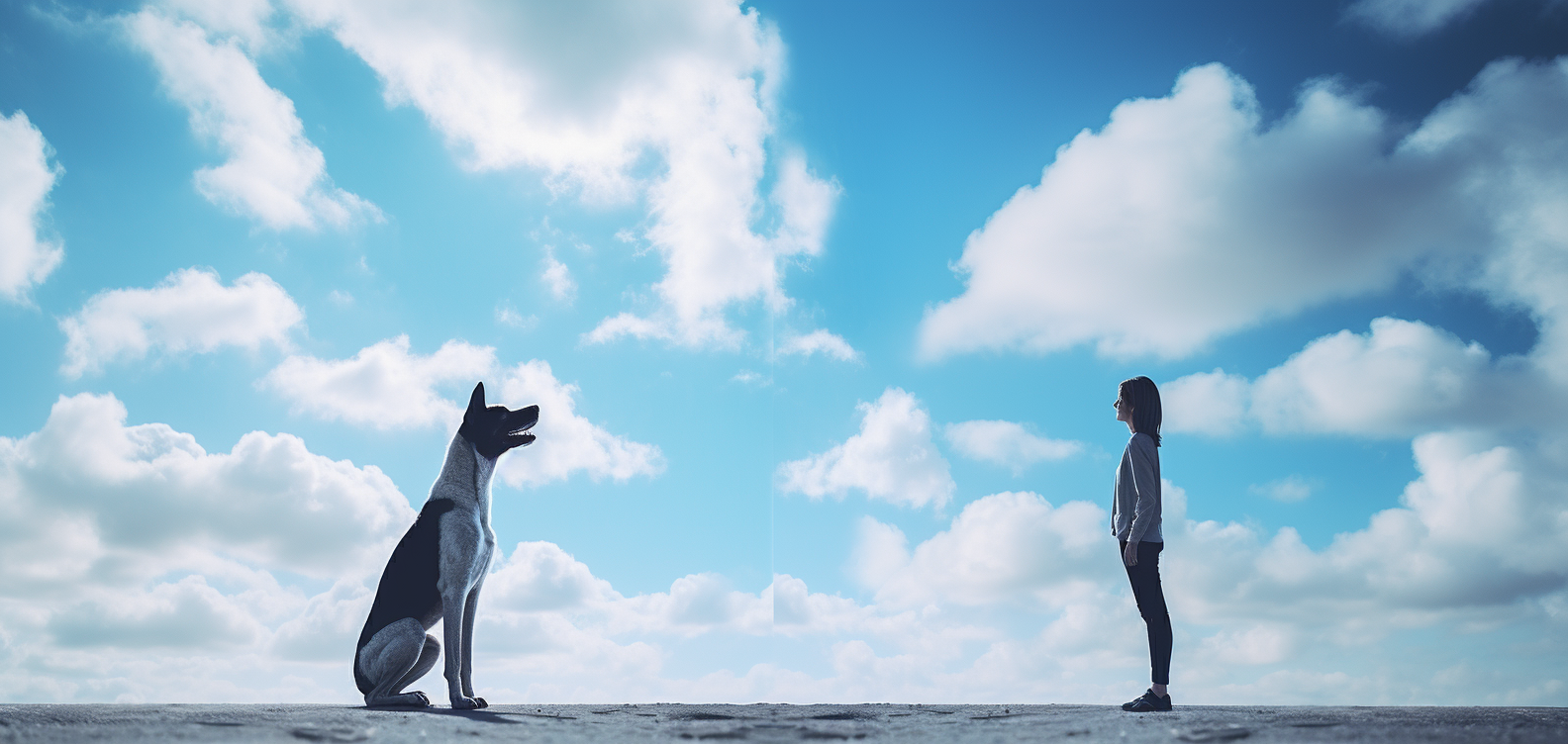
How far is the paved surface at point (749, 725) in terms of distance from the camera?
4.41m

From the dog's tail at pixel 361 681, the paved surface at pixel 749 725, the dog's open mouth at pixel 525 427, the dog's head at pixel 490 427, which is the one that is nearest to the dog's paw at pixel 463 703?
the paved surface at pixel 749 725

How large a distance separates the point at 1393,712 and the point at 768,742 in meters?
4.67

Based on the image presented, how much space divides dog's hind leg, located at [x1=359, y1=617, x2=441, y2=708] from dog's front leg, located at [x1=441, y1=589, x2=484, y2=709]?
0.21 m

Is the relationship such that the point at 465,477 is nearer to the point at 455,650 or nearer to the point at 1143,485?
the point at 455,650

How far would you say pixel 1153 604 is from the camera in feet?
21.6

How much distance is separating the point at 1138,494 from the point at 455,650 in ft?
18.4

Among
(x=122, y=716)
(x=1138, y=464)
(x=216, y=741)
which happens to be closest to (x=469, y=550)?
(x=122, y=716)

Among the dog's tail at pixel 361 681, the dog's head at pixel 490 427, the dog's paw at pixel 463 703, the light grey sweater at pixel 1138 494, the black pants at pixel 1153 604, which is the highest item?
the dog's head at pixel 490 427

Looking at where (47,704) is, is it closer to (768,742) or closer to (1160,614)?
(768,742)

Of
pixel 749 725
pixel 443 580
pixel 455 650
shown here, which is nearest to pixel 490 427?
pixel 443 580

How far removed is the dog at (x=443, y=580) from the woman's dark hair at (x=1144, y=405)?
5.52 metres

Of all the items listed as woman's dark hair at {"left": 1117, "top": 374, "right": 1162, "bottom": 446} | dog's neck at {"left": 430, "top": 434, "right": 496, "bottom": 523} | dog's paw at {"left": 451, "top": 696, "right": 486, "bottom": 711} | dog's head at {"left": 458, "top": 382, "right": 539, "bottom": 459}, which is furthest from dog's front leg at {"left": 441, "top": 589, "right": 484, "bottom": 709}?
woman's dark hair at {"left": 1117, "top": 374, "right": 1162, "bottom": 446}

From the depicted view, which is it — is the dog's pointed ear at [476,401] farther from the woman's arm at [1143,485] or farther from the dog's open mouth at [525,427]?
the woman's arm at [1143,485]

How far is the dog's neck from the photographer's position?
7.43 meters
